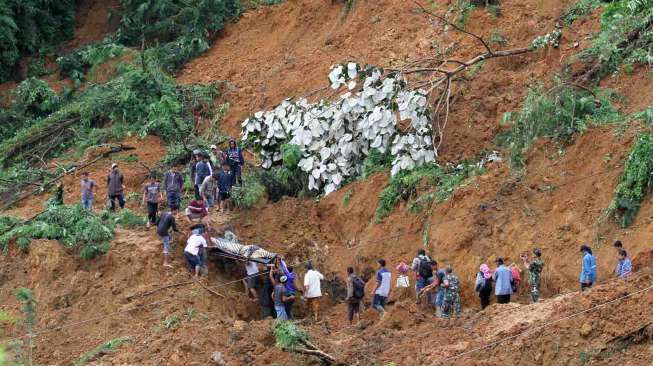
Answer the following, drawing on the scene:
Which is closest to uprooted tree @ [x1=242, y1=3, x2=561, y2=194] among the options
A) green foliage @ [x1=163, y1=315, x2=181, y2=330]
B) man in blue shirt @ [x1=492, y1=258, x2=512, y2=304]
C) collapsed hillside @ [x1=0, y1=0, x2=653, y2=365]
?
collapsed hillside @ [x1=0, y1=0, x2=653, y2=365]

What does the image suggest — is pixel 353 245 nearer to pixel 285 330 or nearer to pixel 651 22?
pixel 285 330

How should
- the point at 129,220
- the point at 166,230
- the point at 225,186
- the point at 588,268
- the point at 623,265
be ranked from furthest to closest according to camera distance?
1. the point at 225,186
2. the point at 129,220
3. the point at 166,230
4. the point at 588,268
5. the point at 623,265

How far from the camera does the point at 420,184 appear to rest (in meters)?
20.9

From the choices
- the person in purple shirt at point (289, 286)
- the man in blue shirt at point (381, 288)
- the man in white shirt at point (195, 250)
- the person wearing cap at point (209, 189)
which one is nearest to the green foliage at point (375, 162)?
the person wearing cap at point (209, 189)

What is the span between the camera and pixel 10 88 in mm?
29969

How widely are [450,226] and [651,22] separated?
17.0 feet

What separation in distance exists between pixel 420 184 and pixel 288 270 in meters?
2.95

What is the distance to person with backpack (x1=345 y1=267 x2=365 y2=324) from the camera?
724 inches

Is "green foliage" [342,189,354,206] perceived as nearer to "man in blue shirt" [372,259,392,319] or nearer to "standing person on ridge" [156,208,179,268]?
"standing person on ridge" [156,208,179,268]

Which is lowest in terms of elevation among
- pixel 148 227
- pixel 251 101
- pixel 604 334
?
pixel 604 334

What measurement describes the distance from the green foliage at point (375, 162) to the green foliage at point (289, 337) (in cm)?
573

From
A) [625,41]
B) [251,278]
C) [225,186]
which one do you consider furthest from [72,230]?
[625,41]

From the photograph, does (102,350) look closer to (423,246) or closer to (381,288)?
(381,288)

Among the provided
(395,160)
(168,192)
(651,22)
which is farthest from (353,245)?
(651,22)
